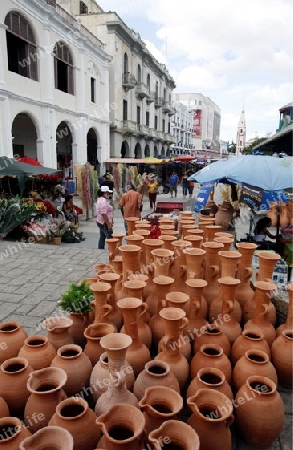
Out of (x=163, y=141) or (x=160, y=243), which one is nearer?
(x=160, y=243)

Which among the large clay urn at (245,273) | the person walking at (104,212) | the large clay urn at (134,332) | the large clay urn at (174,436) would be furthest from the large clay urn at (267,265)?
the person walking at (104,212)

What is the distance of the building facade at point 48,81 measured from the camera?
36.9ft

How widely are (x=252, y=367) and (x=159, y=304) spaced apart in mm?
862

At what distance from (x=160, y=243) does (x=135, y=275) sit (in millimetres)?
491

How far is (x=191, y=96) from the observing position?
2670 inches

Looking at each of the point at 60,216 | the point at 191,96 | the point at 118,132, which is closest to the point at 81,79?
the point at 118,132

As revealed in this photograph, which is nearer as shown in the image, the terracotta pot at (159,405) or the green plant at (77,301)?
the terracotta pot at (159,405)

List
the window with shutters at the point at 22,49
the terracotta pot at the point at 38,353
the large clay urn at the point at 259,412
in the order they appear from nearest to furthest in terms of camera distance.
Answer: the large clay urn at the point at 259,412 < the terracotta pot at the point at 38,353 < the window with shutters at the point at 22,49

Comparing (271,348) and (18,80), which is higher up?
(18,80)

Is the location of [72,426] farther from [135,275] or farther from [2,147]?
[2,147]

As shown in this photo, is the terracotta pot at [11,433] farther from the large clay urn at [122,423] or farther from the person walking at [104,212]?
the person walking at [104,212]

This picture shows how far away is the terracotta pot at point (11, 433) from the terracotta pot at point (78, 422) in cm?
16

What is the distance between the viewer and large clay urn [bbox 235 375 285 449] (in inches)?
81.5

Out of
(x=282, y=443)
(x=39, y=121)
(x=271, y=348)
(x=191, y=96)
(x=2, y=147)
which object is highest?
(x=191, y=96)
